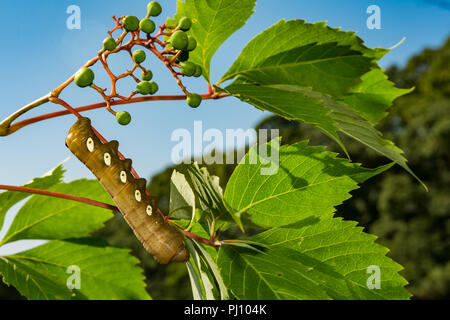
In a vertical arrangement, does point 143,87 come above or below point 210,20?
below

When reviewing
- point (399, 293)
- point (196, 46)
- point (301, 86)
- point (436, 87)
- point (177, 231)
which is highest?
point (436, 87)

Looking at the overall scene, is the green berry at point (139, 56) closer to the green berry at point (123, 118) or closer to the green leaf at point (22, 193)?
the green berry at point (123, 118)

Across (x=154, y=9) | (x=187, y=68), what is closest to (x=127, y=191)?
(x=187, y=68)

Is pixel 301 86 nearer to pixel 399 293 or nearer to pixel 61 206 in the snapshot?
pixel 399 293

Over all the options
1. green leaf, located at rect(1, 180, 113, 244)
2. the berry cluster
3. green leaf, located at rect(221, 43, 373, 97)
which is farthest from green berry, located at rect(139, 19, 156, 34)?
green leaf, located at rect(1, 180, 113, 244)

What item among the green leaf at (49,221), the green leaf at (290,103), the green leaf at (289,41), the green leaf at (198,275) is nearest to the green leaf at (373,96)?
the green leaf at (289,41)

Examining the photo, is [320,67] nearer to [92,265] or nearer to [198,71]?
[198,71]
